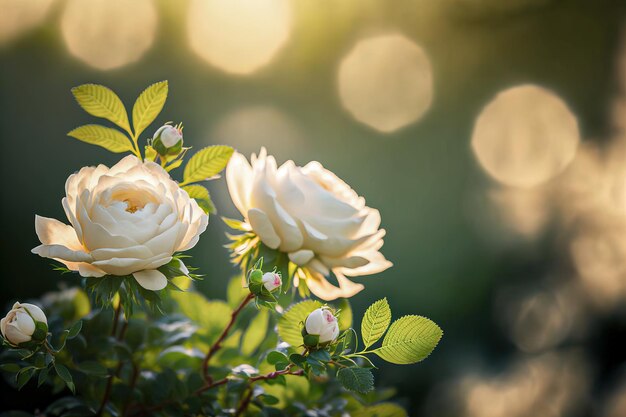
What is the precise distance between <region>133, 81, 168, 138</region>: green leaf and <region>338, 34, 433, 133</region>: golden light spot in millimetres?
943

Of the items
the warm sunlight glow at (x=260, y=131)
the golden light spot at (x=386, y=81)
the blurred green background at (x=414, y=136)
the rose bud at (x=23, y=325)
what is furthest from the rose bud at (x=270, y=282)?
the golden light spot at (x=386, y=81)

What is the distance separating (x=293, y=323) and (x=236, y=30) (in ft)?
3.41

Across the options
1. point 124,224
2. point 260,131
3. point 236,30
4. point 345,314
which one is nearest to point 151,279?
point 124,224

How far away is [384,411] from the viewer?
0.40 meters

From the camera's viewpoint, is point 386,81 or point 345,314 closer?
point 345,314

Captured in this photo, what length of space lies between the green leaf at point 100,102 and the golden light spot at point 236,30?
0.93m

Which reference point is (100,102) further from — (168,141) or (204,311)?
(204,311)

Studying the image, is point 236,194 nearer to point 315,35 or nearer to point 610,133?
point 610,133

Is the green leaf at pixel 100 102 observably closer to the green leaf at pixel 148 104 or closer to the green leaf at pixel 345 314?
the green leaf at pixel 148 104

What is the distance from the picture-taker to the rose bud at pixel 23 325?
11.5 inches

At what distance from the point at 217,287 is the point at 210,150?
687 millimetres

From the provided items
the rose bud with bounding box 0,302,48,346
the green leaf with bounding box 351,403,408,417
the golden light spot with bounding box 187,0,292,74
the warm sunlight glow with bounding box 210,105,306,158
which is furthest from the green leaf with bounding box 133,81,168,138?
the golden light spot with bounding box 187,0,292,74

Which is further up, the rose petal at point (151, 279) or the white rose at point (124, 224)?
the white rose at point (124, 224)

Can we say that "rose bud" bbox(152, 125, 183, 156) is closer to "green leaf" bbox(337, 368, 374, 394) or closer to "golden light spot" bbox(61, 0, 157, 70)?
"green leaf" bbox(337, 368, 374, 394)
